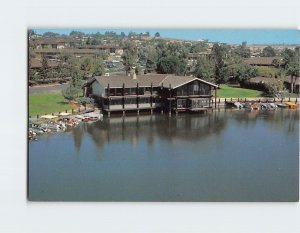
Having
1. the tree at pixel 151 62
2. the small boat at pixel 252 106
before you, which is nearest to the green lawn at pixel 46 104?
the tree at pixel 151 62

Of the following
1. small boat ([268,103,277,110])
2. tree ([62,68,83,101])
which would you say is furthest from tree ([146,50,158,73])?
small boat ([268,103,277,110])

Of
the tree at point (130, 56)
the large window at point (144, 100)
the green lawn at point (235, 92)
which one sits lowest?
the large window at point (144, 100)

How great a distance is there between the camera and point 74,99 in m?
6.91

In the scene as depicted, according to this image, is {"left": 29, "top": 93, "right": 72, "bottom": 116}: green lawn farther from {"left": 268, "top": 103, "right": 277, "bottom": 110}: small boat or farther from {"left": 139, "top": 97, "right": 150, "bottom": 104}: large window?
{"left": 268, "top": 103, "right": 277, "bottom": 110}: small boat

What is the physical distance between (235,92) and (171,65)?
93 centimetres

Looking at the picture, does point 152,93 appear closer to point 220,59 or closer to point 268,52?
point 220,59

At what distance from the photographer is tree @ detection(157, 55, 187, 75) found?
692 cm

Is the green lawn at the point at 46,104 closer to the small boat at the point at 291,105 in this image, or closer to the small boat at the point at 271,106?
the small boat at the point at 271,106

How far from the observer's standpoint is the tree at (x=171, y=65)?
6922 millimetres

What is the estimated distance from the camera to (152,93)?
7.20 m

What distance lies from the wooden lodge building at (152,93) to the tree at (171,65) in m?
0.07

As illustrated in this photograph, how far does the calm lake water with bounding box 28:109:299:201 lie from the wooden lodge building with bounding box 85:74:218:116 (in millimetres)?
152

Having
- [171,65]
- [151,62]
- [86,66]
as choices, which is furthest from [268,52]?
[86,66]
